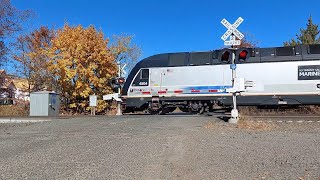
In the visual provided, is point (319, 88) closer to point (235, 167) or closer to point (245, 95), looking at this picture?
point (245, 95)

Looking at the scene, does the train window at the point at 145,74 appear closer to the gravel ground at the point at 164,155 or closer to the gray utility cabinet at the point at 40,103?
the gray utility cabinet at the point at 40,103

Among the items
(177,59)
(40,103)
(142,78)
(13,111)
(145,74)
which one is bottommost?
(13,111)

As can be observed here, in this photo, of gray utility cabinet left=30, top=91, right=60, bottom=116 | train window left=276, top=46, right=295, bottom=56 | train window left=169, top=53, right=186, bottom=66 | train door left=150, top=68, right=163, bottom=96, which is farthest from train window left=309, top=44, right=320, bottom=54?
gray utility cabinet left=30, top=91, right=60, bottom=116

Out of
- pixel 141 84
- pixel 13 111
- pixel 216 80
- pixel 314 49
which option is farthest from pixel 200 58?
pixel 13 111

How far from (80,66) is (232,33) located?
1920 centimetres

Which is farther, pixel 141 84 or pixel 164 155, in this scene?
pixel 141 84

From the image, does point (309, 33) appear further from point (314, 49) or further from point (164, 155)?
point (164, 155)

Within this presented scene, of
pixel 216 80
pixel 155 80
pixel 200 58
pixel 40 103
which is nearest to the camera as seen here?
pixel 216 80

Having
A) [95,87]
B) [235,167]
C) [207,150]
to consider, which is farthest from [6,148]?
[95,87]

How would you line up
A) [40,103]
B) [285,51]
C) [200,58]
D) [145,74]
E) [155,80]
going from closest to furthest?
[285,51] < [200,58] < [155,80] < [145,74] < [40,103]

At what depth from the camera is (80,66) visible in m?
30.4

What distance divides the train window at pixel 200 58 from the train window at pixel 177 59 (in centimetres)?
51

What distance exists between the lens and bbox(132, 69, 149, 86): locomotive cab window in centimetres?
2231

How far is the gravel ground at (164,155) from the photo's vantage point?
5.85 m
